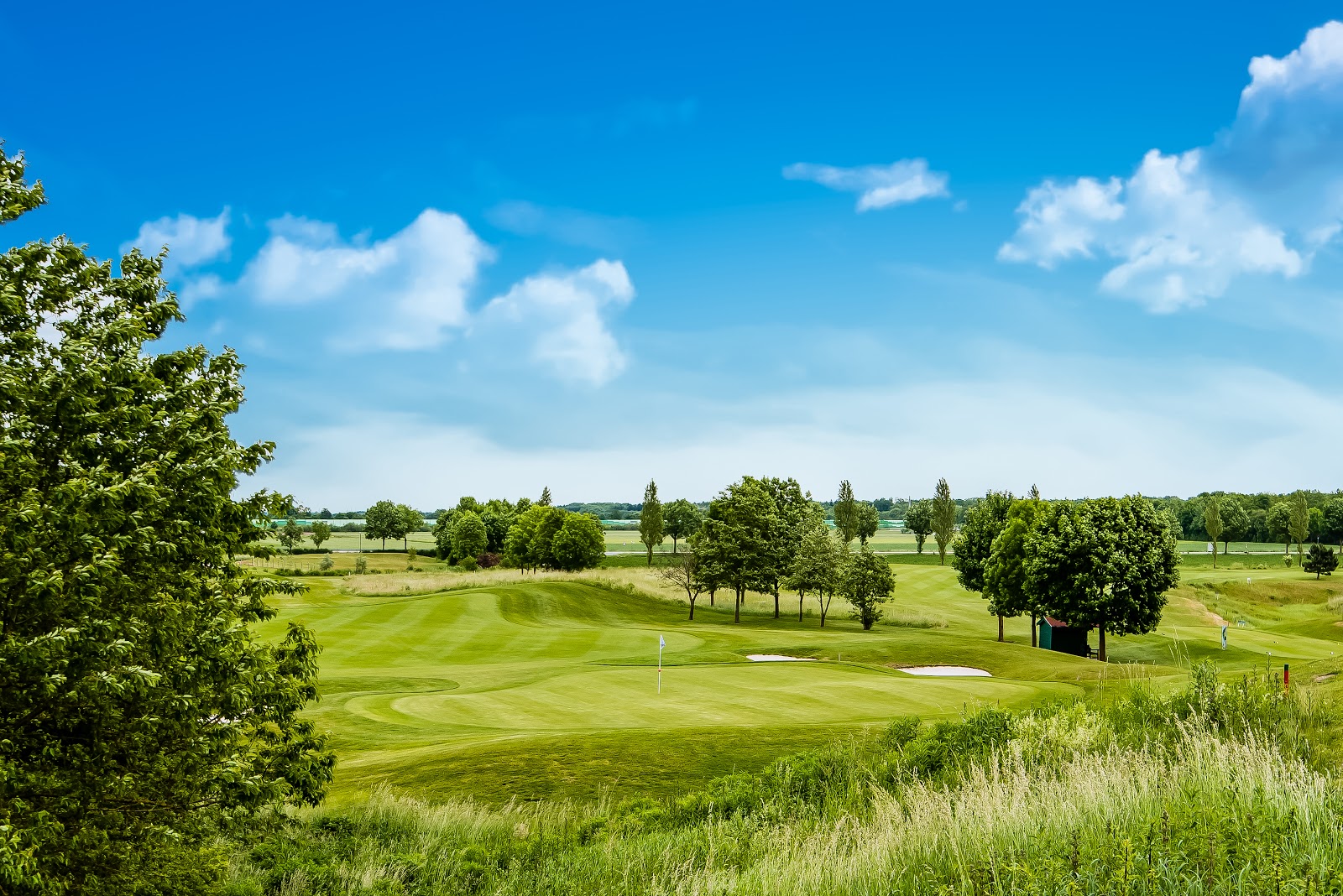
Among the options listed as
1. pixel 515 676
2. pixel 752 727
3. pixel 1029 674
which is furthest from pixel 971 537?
pixel 752 727

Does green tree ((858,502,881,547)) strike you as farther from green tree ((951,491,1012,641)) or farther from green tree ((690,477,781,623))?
green tree ((951,491,1012,641))

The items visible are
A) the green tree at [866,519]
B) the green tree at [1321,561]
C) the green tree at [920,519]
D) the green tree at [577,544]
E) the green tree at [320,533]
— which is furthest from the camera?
the green tree at [920,519]

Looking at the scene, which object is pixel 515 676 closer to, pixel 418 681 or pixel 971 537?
pixel 418 681

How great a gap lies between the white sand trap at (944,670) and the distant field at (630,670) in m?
0.60

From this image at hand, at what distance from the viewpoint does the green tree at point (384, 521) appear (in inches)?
5566

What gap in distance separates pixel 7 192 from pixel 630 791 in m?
11.4

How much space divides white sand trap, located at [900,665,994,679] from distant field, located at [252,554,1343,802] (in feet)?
1.97

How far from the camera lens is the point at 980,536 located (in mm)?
53125

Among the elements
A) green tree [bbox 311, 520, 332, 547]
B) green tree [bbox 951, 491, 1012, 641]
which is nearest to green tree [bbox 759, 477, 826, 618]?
green tree [bbox 951, 491, 1012, 641]

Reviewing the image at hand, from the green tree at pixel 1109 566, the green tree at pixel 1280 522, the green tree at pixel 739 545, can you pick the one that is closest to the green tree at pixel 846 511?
the green tree at pixel 739 545

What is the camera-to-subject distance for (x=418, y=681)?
97.5ft

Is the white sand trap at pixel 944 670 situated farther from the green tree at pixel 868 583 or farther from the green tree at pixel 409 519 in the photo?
the green tree at pixel 409 519

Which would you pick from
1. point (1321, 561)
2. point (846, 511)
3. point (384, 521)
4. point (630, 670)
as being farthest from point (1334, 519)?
point (384, 521)

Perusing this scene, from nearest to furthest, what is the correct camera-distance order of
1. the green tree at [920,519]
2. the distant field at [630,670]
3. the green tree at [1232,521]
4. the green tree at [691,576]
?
the distant field at [630,670] < the green tree at [691,576] < the green tree at [1232,521] < the green tree at [920,519]
